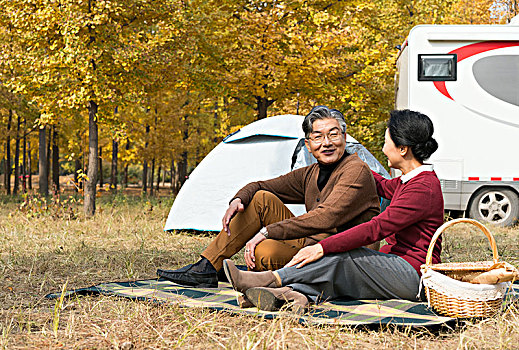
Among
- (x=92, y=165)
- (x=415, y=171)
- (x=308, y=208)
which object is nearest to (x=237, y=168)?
(x=92, y=165)

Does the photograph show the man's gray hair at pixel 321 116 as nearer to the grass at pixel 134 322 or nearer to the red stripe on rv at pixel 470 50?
the grass at pixel 134 322

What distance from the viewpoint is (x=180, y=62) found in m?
9.23

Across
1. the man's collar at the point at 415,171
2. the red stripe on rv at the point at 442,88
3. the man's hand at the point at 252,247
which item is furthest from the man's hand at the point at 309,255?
the red stripe on rv at the point at 442,88

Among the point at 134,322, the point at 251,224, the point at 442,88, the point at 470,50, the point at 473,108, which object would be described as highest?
the point at 470,50

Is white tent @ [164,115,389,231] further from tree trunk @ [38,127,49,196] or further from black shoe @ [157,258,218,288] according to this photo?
tree trunk @ [38,127,49,196]

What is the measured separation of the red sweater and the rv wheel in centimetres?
565

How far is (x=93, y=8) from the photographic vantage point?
7.80 meters

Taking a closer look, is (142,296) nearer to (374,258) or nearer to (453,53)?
(374,258)

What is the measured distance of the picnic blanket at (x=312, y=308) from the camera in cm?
278

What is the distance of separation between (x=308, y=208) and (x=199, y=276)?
33.9 inches

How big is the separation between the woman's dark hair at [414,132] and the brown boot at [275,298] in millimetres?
1078

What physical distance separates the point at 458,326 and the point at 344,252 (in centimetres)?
69

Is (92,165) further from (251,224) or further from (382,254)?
(382,254)

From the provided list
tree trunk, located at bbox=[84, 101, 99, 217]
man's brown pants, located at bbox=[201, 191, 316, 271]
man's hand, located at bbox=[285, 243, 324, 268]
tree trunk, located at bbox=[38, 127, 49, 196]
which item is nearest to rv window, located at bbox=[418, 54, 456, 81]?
tree trunk, located at bbox=[84, 101, 99, 217]
